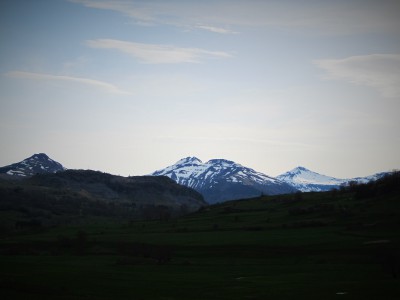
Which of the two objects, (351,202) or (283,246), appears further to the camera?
(351,202)

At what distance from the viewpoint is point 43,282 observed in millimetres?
59312

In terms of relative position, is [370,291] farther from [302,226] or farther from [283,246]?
[302,226]

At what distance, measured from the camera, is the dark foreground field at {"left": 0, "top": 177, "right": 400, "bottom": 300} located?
55.7 m

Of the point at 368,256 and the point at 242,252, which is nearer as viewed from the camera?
the point at 368,256

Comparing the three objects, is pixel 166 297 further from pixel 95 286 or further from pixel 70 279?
pixel 70 279

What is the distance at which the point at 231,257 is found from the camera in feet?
319

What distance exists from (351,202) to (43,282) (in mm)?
118404

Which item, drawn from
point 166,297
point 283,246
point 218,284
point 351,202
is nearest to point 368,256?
point 283,246

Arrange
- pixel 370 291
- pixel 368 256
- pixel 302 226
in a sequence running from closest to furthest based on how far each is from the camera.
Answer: pixel 370 291 < pixel 368 256 < pixel 302 226

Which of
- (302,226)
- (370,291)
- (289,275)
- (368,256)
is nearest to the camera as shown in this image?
(370,291)

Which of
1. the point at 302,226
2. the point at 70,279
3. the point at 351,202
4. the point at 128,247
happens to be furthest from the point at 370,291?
the point at 351,202

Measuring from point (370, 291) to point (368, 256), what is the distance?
34.9 metres

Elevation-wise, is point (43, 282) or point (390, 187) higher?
point (390, 187)

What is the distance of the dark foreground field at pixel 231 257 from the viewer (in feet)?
183
